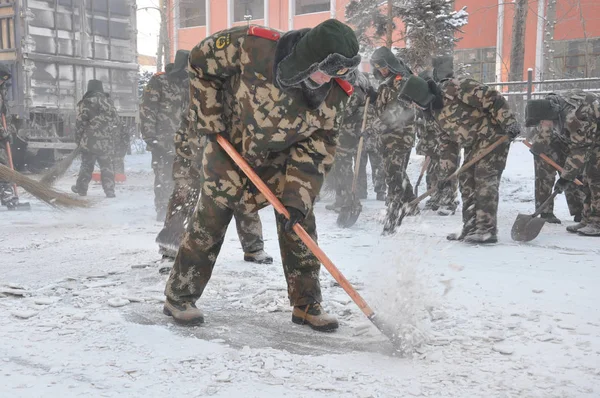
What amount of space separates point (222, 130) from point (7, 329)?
1.58 meters

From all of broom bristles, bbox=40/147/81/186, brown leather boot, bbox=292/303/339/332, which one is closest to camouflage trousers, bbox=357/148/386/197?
broom bristles, bbox=40/147/81/186

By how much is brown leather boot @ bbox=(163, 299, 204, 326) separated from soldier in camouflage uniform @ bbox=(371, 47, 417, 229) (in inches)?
151

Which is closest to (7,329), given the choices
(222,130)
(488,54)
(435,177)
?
(222,130)

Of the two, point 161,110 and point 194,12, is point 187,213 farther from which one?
point 194,12

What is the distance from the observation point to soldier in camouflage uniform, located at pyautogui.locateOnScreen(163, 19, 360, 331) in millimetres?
3066

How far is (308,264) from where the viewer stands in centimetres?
356

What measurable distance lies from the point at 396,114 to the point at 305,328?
4.09m

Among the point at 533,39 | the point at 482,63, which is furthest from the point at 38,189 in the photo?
the point at 533,39

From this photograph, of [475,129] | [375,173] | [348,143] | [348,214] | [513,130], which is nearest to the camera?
[513,130]

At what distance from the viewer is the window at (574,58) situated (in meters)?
19.7

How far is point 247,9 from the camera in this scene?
97.0 ft

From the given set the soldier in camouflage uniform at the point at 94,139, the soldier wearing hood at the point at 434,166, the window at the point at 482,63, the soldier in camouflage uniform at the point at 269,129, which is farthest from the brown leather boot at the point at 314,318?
the window at the point at 482,63

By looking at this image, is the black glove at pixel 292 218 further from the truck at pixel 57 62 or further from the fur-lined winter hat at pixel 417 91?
the truck at pixel 57 62

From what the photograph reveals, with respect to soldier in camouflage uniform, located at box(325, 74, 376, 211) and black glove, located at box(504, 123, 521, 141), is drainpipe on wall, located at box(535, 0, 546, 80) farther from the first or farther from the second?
black glove, located at box(504, 123, 521, 141)
